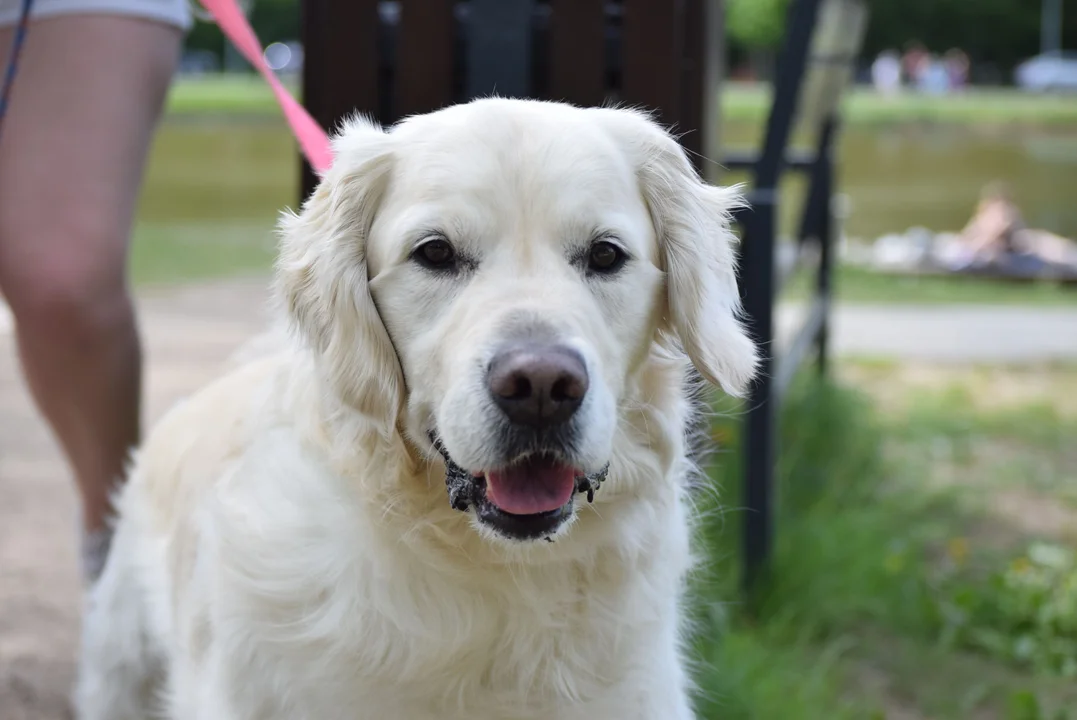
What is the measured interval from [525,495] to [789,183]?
1217 cm

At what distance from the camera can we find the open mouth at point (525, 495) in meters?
1.97

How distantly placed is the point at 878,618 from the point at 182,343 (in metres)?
4.66

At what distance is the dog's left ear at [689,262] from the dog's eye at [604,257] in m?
0.14

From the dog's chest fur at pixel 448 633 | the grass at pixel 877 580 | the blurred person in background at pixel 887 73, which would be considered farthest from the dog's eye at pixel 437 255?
the blurred person in background at pixel 887 73

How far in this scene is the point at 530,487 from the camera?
199cm

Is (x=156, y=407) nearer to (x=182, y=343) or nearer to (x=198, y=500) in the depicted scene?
(x=182, y=343)

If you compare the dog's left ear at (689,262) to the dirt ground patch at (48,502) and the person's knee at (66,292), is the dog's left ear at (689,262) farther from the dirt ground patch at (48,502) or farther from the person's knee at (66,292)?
the dirt ground patch at (48,502)

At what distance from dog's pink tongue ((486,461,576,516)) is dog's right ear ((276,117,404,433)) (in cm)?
24

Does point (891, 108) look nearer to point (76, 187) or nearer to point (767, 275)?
point (767, 275)

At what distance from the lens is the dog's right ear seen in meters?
2.09

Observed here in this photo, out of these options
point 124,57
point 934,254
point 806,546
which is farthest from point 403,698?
point 934,254

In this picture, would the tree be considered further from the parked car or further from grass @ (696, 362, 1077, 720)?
grass @ (696, 362, 1077, 720)

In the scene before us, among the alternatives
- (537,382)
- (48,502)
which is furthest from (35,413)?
(537,382)

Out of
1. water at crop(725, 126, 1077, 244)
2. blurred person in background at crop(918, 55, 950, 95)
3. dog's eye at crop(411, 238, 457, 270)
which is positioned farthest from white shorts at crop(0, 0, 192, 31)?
blurred person in background at crop(918, 55, 950, 95)
